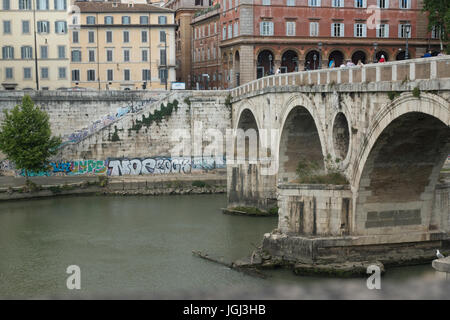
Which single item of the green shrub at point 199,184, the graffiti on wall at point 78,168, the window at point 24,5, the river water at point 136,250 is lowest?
the river water at point 136,250

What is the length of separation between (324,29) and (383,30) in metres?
4.61

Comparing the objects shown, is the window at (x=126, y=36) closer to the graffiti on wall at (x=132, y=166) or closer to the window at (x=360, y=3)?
the graffiti on wall at (x=132, y=166)

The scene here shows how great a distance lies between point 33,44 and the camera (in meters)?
55.1

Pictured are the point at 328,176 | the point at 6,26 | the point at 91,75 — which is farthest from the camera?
the point at 91,75

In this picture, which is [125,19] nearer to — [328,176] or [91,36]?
[91,36]

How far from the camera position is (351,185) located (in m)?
27.5

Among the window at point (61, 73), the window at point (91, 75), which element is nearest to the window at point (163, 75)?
the window at point (91, 75)

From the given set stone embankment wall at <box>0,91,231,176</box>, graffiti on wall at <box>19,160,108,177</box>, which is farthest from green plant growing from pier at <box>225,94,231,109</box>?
graffiti on wall at <box>19,160,108,177</box>

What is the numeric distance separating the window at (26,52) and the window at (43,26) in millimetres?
1535

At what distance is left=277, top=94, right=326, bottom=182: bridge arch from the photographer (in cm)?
3556

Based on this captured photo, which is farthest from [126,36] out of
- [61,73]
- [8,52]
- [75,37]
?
[8,52]

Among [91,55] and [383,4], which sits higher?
[383,4]

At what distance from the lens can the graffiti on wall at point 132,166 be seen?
161 ft

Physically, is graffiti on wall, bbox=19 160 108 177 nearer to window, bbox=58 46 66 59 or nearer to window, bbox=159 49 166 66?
window, bbox=58 46 66 59
